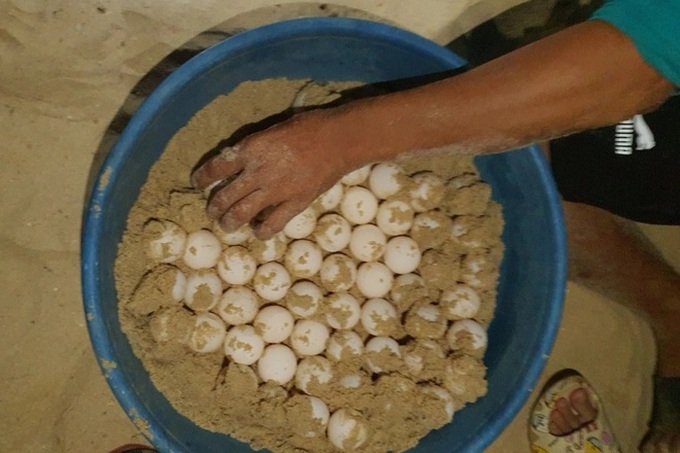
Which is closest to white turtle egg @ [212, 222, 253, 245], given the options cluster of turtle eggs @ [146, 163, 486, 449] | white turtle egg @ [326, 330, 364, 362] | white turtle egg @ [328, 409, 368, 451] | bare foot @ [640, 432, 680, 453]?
cluster of turtle eggs @ [146, 163, 486, 449]

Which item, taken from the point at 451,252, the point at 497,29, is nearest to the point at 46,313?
the point at 451,252

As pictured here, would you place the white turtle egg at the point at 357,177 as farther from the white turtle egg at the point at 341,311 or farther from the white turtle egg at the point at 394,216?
the white turtle egg at the point at 341,311

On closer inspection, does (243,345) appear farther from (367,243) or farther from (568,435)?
(568,435)

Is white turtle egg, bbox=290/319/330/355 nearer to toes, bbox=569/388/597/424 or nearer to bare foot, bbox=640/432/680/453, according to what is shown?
toes, bbox=569/388/597/424

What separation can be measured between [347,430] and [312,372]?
113 millimetres

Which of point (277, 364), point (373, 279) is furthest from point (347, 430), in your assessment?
point (373, 279)

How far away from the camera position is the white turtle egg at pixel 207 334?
1090 millimetres

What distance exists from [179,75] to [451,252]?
58 centimetres

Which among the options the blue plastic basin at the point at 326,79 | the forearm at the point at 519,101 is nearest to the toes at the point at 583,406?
the blue plastic basin at the point at 326,79

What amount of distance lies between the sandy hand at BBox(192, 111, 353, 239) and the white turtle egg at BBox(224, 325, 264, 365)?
0.21 meters

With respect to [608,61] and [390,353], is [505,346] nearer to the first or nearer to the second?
[390,353]

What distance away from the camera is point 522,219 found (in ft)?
3.89

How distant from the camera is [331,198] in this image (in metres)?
1.15

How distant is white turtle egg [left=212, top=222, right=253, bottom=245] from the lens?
1.12 metres
